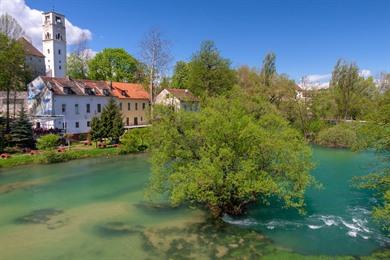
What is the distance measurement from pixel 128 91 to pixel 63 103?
44.5 ft

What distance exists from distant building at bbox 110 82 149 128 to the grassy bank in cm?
1669

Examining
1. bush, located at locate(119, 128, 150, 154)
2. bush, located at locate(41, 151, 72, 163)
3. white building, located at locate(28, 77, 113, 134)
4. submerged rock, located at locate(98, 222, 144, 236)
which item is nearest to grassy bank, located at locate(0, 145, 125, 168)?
bush, located at locate(41, 151, 72, 163)

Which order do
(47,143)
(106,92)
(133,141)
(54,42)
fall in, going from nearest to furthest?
(47,143)
(133,141)
(106,92)
(54,42)

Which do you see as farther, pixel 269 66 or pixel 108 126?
pixel 269 66

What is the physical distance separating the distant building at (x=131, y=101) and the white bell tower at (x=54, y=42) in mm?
35321

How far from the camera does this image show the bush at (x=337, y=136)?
144 feet

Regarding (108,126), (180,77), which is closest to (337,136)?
(108,126)

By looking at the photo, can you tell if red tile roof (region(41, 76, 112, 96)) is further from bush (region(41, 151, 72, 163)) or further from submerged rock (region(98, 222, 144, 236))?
submerged rock (region(98, 222, 144, 236))

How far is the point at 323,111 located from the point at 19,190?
135ft

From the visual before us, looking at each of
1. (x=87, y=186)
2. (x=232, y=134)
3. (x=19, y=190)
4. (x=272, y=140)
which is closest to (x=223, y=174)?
(x=232, y=134)

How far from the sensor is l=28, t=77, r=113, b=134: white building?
1734 inches

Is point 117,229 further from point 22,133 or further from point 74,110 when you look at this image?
point 74,110

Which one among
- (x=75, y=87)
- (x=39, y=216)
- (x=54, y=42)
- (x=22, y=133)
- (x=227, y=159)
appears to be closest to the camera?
(x=227, y=159)

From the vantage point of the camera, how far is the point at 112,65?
69750 mm
